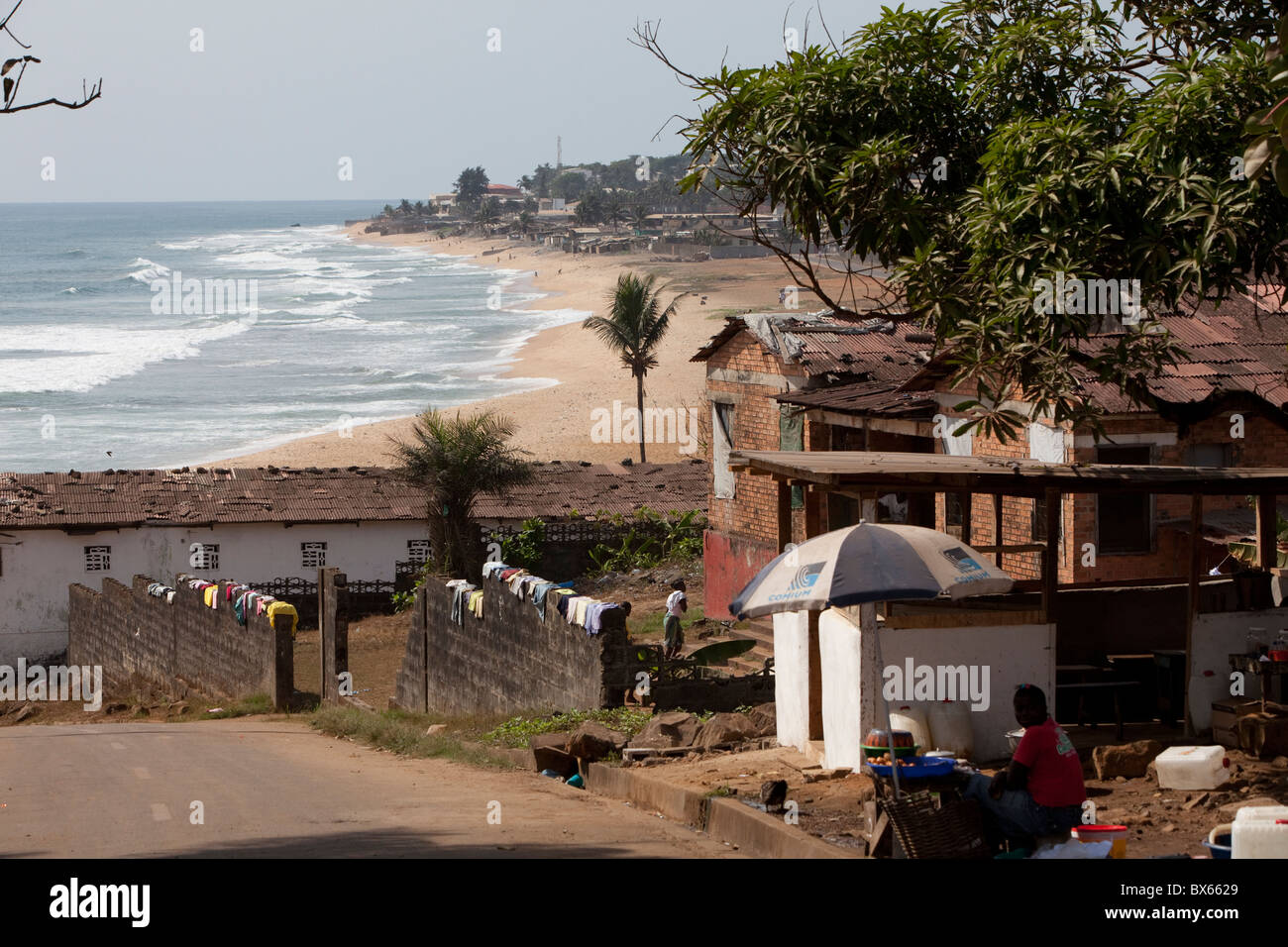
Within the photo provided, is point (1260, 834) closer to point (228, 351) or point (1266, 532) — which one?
point (1266, 532)

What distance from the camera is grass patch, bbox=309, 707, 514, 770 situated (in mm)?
15344

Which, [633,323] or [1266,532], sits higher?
[633,323]

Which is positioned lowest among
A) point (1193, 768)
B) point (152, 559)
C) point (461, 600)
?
point (152, 559)

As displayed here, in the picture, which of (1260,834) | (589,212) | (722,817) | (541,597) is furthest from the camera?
(589,212)

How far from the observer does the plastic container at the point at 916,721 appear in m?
10.4

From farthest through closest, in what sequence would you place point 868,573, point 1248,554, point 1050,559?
point 1248,554
point 1050,559
point 868,573

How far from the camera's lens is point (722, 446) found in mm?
23000

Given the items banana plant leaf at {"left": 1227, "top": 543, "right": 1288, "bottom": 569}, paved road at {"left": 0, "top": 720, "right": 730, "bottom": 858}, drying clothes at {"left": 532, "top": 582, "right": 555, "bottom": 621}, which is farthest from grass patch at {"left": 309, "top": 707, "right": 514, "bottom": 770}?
banana plant leaf at {"left": 1227, "top": 543, "right": 1288, "bottom": 569}

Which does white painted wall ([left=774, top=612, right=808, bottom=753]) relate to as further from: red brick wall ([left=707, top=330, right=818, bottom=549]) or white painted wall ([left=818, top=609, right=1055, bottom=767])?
red brick wall ([left=707, top=330, right=818, bottom=549])

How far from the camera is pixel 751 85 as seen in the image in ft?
41.7

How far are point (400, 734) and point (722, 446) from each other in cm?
772

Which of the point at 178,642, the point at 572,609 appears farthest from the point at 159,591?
the point at 572,609
